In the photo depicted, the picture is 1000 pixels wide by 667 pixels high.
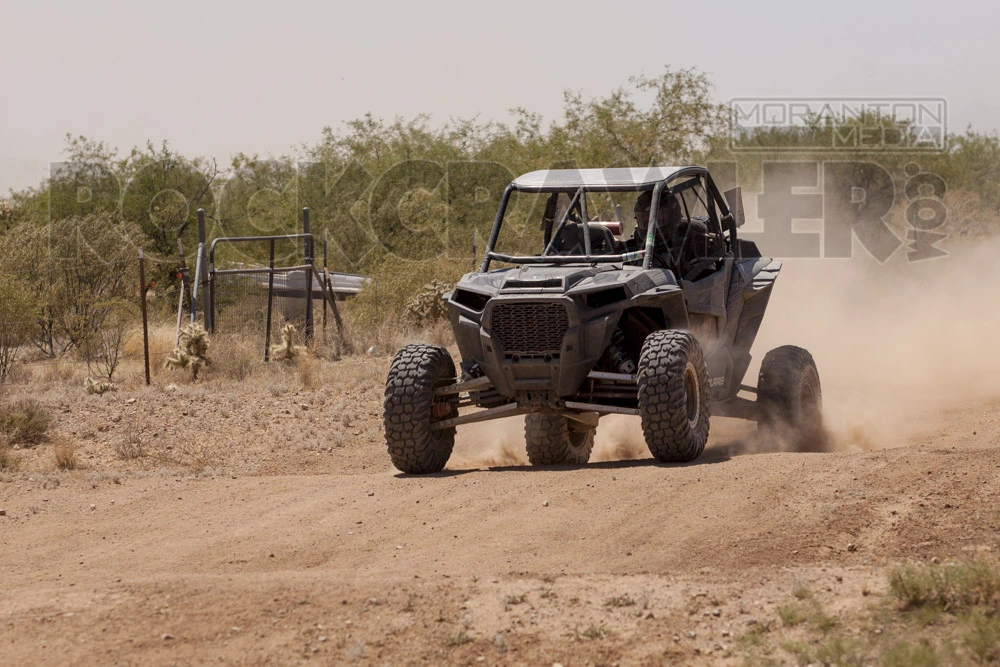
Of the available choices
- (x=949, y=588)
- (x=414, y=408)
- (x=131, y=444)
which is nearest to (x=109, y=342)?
(x=131, y=444)

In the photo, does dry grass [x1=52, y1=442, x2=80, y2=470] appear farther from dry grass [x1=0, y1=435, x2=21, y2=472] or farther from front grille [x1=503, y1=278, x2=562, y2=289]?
front grille [x1=503, y1=278, x2=562, y2=289]

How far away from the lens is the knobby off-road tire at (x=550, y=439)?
400 inches

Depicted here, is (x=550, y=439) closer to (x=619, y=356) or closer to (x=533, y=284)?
(x=619, y=356)

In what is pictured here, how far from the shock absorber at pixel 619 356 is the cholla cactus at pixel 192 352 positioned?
27.2ft

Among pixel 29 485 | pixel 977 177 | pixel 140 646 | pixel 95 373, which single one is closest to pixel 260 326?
pixel 95 373

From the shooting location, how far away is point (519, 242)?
19609 mm

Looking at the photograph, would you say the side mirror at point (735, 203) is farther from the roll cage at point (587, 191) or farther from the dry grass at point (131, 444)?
the dry grass at point (131, 444)

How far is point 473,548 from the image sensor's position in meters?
6.72

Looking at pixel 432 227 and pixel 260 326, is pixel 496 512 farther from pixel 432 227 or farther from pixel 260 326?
pixel 432 227

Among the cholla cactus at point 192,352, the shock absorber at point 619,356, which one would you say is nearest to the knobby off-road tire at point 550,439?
the shock absorber at point 619,356

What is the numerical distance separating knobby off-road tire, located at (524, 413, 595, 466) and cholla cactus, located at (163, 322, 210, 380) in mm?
6869

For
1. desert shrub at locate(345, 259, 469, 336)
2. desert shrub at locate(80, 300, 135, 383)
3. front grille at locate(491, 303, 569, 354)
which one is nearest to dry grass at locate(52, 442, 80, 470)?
desert shrub at locate(80, 300, 135, 383)

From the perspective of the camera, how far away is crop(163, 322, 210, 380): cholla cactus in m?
15.7

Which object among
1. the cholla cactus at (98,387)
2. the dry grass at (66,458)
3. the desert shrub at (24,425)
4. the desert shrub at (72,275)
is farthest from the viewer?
the desert shrub at (72,275)
